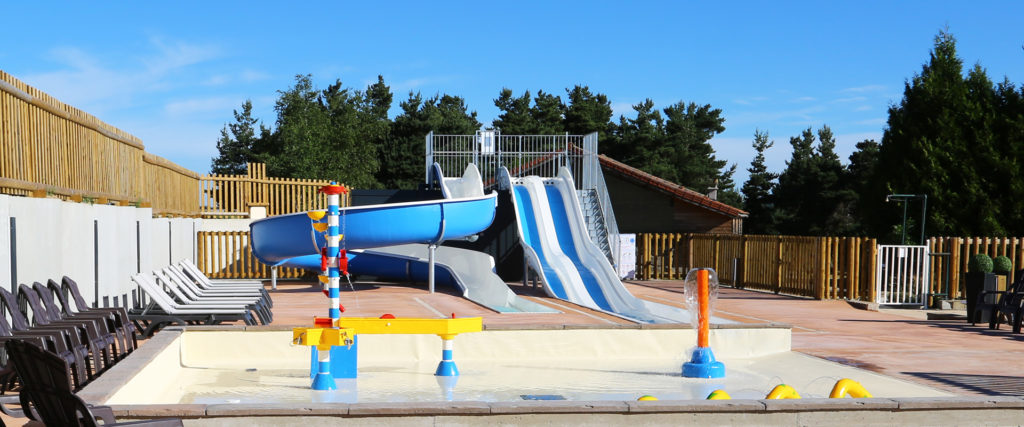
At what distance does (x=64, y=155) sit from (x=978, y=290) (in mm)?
13836

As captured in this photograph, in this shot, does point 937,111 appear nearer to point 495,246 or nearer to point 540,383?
point 495,246

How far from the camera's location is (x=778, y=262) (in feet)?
73.5

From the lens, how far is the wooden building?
3771 cm

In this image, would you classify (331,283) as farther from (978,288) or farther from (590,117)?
(590,117)

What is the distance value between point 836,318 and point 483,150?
43.8ft

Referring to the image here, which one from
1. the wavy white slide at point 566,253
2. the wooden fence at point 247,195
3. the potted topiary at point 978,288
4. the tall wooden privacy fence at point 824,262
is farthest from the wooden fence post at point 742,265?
the wooden fence at point 247,195

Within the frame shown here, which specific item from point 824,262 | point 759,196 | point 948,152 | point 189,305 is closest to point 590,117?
point 759,196

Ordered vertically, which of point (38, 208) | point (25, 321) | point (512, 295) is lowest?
point (512, 295)

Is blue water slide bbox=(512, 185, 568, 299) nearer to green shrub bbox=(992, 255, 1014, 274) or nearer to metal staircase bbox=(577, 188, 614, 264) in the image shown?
metal staircase bbox=(577, 188, 614, 264)

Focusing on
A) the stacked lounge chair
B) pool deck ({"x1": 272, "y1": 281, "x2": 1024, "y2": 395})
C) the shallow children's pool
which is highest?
the stacked lounge chair

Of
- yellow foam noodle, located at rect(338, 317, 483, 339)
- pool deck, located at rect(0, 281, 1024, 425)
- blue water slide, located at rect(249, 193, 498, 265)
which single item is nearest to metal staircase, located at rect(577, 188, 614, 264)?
pool deck, located at rect(0, 281, 1024, 425)

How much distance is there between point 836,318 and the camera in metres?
16.5

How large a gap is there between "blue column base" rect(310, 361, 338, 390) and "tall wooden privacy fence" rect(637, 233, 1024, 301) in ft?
47.8

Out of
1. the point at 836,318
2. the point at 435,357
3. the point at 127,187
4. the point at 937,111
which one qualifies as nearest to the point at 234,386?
the point at 435,357
